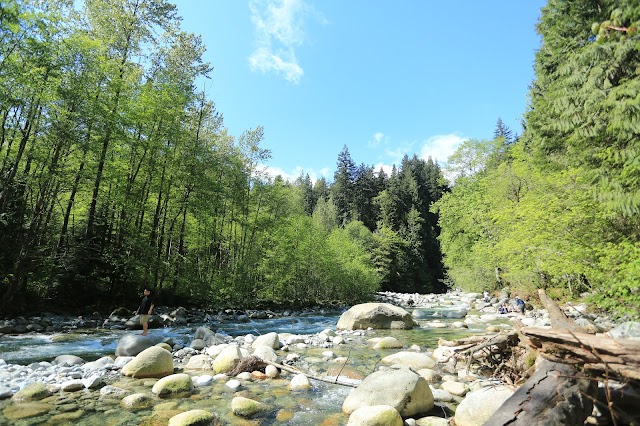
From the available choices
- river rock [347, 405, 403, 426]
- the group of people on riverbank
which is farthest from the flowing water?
the group of people on riverbank

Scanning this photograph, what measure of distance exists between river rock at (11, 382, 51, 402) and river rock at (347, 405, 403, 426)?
4586 millimetres

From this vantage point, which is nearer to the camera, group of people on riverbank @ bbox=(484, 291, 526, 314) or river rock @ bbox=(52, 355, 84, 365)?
river rock @ bbox=(52, 355, 84, 365)

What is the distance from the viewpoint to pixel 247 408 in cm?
502

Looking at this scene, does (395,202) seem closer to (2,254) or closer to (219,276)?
(219,276)

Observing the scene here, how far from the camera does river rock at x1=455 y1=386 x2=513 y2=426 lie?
14.4 feet

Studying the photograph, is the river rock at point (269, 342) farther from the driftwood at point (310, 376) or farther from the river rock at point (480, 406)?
the river rock at point (480, 406)

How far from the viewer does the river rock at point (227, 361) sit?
7274 mm

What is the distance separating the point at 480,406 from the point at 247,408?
3.11 m

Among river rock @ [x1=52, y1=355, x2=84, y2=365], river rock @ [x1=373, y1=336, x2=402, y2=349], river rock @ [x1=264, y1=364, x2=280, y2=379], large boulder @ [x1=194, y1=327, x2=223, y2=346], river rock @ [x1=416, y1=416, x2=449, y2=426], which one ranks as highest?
large boulder @ [x1=194, y1=327, x2=223, y2=346]

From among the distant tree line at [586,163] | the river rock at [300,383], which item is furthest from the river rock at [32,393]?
the distant tree line at [586,163]

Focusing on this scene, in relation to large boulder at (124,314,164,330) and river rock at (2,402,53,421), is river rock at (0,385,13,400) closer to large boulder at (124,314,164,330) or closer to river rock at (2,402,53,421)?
river rock at (2,402,53,421)

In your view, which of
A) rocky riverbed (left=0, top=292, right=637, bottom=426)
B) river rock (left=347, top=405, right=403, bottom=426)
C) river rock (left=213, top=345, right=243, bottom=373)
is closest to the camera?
river rock (left=347, top=405, right=403, bottom=426)

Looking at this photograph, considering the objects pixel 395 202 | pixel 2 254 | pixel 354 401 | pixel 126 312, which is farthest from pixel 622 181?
pixel 395 202

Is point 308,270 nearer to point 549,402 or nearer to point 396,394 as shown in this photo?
point 396,394
